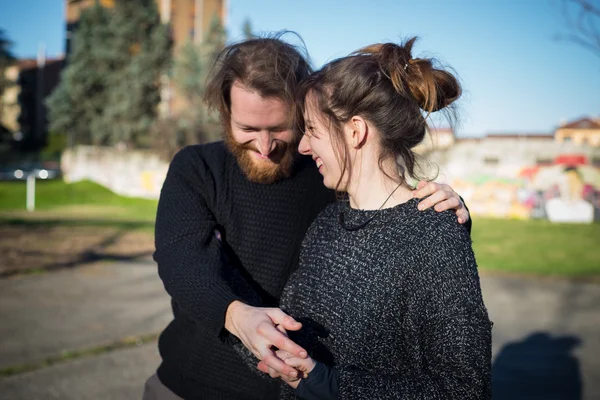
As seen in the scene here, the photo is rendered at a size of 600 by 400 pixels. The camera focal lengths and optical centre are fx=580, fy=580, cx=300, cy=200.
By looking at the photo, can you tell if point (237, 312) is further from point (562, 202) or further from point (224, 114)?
point (562, 202)

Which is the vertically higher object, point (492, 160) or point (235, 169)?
point (235, 169)

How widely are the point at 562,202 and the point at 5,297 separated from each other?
2033 cm

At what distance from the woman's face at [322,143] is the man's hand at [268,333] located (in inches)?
20.0

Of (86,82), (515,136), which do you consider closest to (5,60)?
(86,82)

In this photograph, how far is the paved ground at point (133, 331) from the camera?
15.2 ft

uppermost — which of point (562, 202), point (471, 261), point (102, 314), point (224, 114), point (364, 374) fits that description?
point (224, 114)

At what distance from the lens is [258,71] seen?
7.49ft

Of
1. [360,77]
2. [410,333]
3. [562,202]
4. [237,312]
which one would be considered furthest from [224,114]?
[562,202]

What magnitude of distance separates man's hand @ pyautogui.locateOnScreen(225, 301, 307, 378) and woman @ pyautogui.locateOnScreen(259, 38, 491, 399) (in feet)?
0.11

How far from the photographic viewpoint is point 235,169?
227cm

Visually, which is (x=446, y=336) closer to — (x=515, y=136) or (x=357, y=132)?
(x=357, y=132)

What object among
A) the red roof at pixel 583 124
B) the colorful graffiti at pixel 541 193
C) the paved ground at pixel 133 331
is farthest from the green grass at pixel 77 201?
the red roof at pixel 583 124

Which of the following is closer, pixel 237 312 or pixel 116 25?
pixel 237 312

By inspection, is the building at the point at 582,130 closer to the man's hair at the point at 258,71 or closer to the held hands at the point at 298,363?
the man's hair at the point at 258,71
